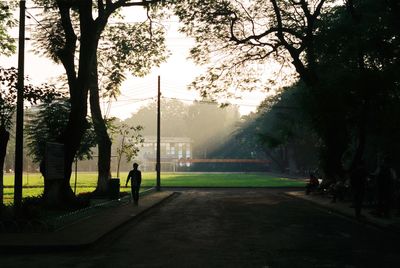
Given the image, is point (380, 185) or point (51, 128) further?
point (51, 128)

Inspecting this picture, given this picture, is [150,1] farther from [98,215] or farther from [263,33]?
[263,33]

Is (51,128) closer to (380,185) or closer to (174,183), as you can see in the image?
(380,185)

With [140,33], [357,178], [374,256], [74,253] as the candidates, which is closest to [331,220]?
[357,178]

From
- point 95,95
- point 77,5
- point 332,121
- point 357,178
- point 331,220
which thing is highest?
point 77,5

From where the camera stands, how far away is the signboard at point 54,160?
15609mm

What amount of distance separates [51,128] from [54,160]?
13.7 metres

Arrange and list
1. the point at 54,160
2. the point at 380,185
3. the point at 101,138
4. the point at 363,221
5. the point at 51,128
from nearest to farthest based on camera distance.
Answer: the point at 380,185 → the point at 54,160 → the point at 363,221 → the point at 51,128 → the point at 101,138

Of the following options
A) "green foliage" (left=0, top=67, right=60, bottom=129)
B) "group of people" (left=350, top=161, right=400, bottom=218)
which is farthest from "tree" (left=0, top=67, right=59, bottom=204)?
"group of people" (left=350, top=161, right=400, bottom=218)

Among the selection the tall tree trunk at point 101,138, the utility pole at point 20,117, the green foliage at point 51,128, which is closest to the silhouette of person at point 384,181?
the utility pole at point 20,117

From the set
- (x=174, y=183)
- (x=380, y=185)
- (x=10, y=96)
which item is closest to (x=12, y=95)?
(x=10, y=96)

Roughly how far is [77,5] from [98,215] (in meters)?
8.00

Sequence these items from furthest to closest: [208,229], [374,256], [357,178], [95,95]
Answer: [95,95] → [357,178] → [208,229] → [374,256]

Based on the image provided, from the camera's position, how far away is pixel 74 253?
10.6 metres

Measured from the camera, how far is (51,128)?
1159 inches
